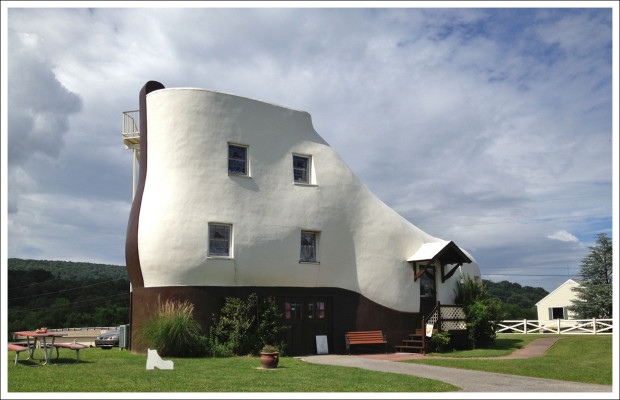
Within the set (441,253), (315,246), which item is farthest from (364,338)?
(441,253)

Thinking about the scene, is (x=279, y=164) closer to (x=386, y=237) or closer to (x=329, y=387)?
(x=386, y=237)

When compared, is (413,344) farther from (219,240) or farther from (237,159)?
(237,159)

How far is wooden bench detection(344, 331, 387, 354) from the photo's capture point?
2035 centimetres

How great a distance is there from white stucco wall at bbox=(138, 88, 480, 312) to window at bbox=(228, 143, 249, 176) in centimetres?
24

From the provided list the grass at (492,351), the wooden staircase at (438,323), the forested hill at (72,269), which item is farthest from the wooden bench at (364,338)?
the forested hill at (72,269)

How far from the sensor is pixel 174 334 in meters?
16.9

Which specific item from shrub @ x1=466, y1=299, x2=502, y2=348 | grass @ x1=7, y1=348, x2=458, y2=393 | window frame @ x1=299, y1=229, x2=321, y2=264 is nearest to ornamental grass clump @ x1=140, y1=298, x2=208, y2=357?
grass @ x1=7, y1=348, x2=458, y2=393

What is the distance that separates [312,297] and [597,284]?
1012 inches

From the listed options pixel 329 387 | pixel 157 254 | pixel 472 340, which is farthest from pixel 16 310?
pixel 329 387

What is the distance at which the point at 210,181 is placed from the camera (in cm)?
1903

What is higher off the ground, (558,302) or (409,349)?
(558,302)

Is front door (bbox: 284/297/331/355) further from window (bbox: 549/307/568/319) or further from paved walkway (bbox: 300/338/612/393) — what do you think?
window (bbox: 549/307/568/319)

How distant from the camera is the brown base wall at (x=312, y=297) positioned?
719 inches

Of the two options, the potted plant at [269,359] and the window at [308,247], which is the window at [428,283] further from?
the potted plant at [269,359]
